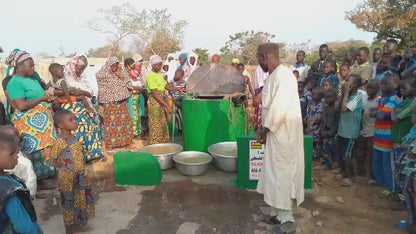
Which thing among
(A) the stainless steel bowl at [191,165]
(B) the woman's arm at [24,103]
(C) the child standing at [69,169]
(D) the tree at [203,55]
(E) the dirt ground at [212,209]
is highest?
(D) the tree at [203,55]

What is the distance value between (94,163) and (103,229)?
97.9 inches

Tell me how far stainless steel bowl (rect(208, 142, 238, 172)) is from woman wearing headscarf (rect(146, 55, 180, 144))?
1.60 meters

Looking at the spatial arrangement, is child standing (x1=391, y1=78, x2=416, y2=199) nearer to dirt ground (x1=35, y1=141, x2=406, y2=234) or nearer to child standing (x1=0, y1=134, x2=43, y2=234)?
dirt ground (x1=35, y1=141, x2=406, y2=234)

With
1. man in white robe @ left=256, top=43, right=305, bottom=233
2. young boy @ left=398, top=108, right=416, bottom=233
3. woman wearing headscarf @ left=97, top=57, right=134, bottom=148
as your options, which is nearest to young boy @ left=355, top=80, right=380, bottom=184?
young boy @ left=398, top=108, right=416, bottom=233

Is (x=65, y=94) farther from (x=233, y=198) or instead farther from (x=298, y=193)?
(x=298, y=193)

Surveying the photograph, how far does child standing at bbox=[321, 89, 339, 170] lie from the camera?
494cm

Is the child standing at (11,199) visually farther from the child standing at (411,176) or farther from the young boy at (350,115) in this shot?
the young boy at (350,115)

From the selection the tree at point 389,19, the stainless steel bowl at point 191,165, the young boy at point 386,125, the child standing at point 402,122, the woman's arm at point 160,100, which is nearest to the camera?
the child standing at point 402,122

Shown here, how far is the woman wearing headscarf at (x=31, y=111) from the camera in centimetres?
405

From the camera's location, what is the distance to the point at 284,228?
3.34m

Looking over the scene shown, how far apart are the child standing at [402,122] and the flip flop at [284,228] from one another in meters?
1.44

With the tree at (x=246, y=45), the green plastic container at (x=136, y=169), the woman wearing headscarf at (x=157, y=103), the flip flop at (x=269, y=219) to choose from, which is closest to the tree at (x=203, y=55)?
the tree at (x=246, y=45)

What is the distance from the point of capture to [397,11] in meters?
14.4

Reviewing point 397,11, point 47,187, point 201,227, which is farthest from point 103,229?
point 397,11
